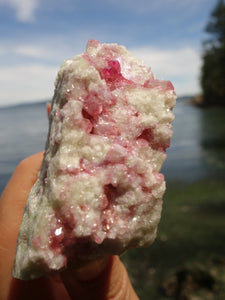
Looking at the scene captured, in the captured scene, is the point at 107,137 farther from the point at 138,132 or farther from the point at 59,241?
the point at 59,241

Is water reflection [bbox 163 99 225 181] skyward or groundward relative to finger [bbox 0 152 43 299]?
groundward

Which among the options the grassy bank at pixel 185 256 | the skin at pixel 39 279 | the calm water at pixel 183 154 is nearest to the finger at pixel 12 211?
the skin at pixel 39 279

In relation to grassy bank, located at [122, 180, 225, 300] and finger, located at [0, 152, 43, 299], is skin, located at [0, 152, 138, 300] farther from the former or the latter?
grassy bank, located at [122, 180, 225, 300]

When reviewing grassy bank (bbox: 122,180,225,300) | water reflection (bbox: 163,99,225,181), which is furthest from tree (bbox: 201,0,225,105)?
grassy bank (bbox: 122,180,225,300)

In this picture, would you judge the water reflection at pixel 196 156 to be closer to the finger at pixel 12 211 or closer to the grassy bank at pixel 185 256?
the grassy bank at pixel 185 256

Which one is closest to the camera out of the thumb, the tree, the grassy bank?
the thumb

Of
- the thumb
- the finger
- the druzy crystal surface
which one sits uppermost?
the druzy crystal surface
